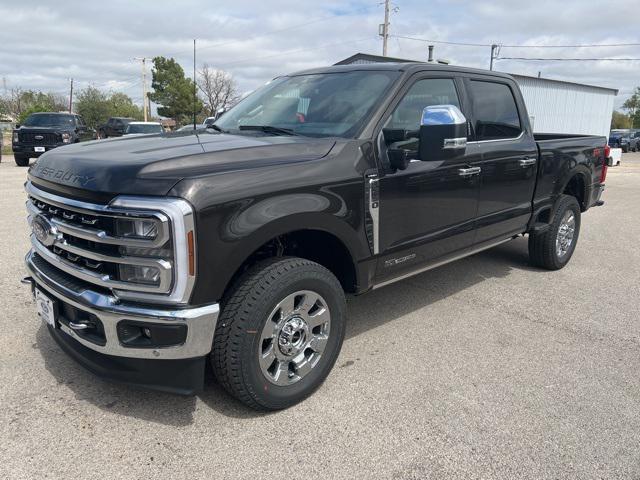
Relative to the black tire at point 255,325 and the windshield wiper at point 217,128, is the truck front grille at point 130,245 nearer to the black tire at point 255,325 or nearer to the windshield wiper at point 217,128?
the black tire at point 255,325

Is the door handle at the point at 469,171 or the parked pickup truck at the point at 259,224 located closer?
the parked pickup truck at the point at 259,224

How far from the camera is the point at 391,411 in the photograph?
2.83 m

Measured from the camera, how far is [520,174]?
4527mm

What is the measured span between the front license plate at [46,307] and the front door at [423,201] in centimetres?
191

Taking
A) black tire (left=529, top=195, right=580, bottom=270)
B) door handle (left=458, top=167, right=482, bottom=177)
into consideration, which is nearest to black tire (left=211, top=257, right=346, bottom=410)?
door handle (left=458, top=167, right=482, bottom=177)

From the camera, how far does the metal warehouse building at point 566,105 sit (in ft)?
92.8

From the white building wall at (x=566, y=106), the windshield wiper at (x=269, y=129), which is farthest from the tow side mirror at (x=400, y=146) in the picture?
the white building wall at (x=566, y=106)

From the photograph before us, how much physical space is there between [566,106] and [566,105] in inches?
2.5

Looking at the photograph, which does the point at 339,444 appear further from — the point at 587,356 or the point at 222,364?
the point at 587,356

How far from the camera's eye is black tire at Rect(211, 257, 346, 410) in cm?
253

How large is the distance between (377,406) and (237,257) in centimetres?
118

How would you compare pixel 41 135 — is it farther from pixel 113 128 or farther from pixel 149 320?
pixel 149 320

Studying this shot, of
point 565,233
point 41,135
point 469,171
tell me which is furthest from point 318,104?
point 41,135

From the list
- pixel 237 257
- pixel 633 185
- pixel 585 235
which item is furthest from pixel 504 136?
pixel 633 185
